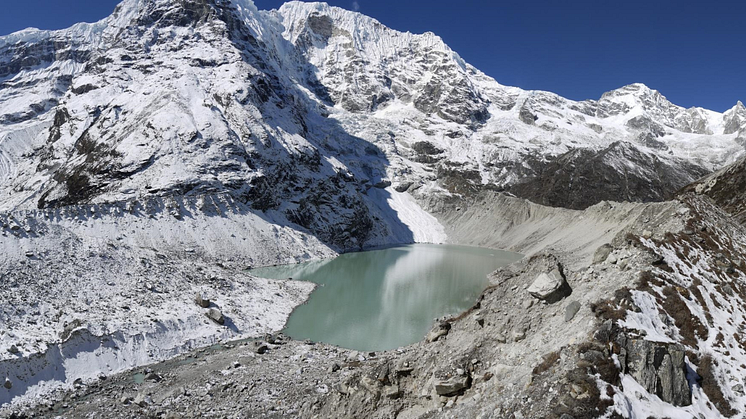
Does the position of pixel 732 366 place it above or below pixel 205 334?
above

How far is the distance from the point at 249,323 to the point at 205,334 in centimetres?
382

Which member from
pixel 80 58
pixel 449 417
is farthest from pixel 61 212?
pixel 80 58

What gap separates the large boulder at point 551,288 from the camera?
11398 mm

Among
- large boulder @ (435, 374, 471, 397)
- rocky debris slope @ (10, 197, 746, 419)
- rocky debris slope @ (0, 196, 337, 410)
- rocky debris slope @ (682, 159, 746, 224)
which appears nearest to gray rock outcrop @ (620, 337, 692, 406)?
rocky debris slope @ (10, 197, 746, 419)

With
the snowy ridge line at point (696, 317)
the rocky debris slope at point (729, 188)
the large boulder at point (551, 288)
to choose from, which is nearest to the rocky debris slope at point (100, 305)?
the large boulder at point (551, 288)

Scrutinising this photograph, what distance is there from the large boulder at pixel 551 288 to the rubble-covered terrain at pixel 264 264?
13 cm

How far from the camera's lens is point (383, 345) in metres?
28.0

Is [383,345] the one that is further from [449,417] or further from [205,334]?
[449,417]

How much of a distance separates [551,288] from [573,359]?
3821mm

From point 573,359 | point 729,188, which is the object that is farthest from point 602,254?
point 729,188

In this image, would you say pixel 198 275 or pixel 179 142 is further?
pixel 179 142

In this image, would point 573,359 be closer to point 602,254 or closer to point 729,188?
point 602,254

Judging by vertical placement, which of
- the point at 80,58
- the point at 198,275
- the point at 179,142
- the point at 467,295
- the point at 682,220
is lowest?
the point at 467,295

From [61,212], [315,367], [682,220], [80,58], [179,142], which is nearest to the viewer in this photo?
[682,220]
